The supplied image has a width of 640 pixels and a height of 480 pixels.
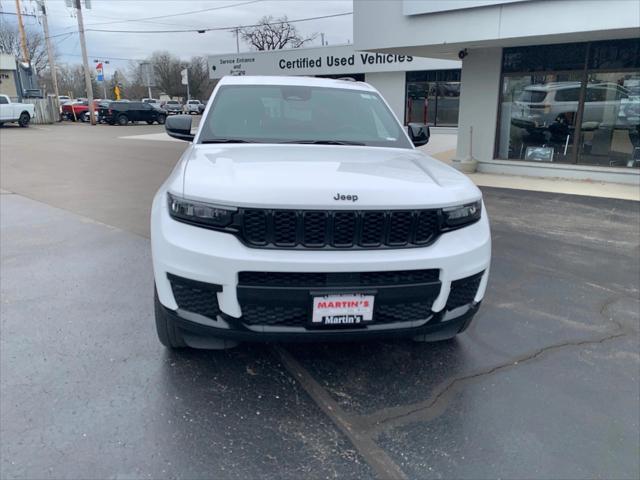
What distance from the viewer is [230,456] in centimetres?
250

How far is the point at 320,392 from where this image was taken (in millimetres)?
3051

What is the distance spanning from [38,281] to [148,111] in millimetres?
35502

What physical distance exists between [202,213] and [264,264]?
442 millimetres

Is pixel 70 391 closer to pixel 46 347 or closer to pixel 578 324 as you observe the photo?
pixel 46 347

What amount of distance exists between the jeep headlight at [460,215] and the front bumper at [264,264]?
2.0 inches

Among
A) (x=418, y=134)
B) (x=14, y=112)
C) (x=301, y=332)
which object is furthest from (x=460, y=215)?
(x=14, y=112)

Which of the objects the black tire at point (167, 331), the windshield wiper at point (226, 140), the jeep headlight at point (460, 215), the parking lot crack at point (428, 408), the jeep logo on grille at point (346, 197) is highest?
→ the windshield wiper at point (226, 140)

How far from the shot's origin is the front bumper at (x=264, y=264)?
2.54 meters

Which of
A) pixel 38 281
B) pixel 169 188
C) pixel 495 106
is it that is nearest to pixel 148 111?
pixel 495 106

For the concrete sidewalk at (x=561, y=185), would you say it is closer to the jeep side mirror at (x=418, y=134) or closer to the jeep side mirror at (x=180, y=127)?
the jeep side mirror at (x=418, y=134)

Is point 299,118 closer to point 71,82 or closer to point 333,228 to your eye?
point 333,228

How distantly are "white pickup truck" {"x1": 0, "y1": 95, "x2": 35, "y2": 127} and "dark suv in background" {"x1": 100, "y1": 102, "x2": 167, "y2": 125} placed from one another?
513 centimetres

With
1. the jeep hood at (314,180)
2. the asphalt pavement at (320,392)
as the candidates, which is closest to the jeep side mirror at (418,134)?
the jeep hood at (314,180)

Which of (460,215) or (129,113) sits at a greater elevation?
(460,215)
